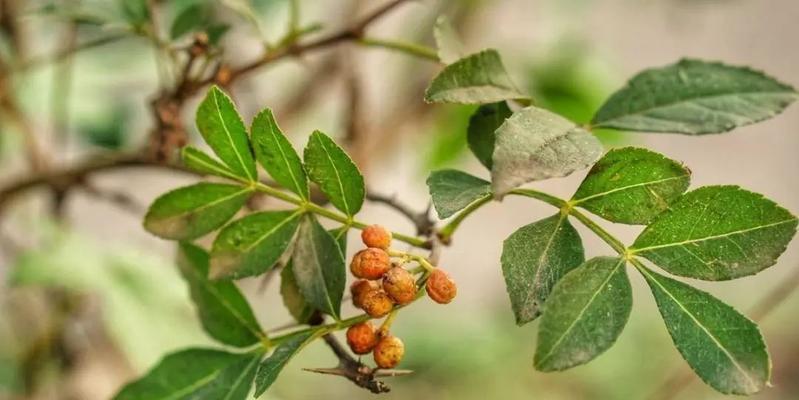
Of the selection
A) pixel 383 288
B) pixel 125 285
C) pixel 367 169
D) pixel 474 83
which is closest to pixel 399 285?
pixel 383 288

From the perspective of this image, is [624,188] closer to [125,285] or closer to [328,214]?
[328,214]

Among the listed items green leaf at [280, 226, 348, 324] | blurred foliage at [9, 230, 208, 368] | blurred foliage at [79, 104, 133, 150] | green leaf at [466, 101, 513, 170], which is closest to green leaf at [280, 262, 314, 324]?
green leaf at [280, 226, 348, 324]

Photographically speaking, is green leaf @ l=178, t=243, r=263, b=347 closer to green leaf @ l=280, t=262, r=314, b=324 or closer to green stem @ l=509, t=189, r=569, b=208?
green leaf @ l=280, t=262, r=314, b=324

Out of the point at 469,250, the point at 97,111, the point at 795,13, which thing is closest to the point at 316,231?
the point at 97,111

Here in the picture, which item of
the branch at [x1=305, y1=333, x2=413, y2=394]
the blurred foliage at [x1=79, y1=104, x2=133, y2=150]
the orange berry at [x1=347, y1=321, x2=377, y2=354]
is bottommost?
the blurred foliage at [x1=79, y1=104, x2=133, y2=150]

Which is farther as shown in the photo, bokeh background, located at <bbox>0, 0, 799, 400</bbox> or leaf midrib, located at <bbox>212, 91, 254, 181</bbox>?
bokeh background, located at <bbox>0, 0, 799, 400</bbox>
